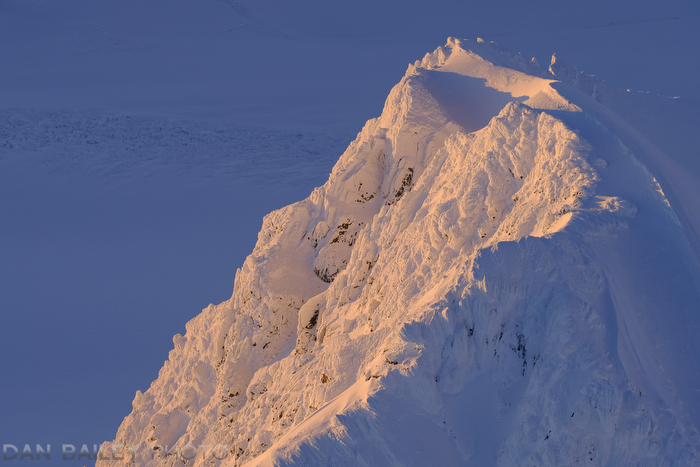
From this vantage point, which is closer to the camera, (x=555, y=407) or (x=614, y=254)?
(x=555, y=407)

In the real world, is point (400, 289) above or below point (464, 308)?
below

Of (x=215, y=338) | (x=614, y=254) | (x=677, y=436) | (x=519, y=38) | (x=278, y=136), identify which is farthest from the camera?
(x=519, y=38)

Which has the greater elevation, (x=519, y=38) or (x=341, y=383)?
(x=519, y=38)

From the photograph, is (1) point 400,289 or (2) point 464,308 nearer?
(2) point 464,308

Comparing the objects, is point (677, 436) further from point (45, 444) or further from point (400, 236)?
point (45, 444)

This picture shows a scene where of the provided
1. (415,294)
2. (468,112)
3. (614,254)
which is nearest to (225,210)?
(468,112)

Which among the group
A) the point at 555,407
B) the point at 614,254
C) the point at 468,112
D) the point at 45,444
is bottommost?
the point at 45,444

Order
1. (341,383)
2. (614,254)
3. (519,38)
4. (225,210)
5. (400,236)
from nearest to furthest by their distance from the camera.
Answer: (614,254)
(341,383)
(400,236)
(225,210)
(519,38)
